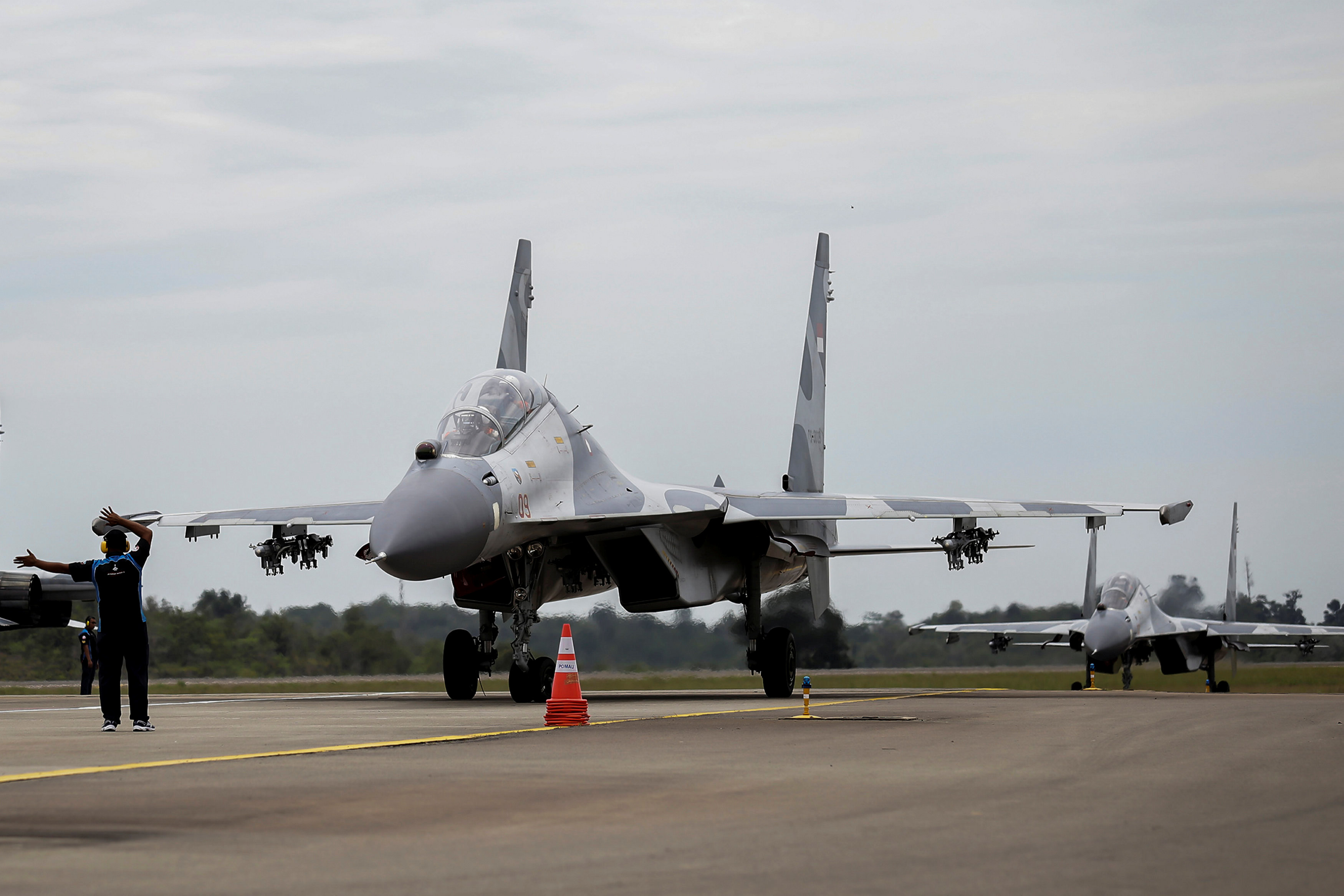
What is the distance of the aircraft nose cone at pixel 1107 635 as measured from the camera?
39750mm

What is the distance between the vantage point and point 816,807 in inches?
268

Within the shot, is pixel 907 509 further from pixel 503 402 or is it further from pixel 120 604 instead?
pixel 120 604

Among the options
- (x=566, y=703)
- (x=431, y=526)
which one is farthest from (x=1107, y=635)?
(x=566, y=703)

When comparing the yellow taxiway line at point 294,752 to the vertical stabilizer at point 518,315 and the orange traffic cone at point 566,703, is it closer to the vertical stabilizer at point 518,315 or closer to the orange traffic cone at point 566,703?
the orange traffic cone at point 566,703

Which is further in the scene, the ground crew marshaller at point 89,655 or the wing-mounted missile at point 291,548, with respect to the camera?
the ground crew marshaller at point 89,655

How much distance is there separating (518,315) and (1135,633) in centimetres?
2386

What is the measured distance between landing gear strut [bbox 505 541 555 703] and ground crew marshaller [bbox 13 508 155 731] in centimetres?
654

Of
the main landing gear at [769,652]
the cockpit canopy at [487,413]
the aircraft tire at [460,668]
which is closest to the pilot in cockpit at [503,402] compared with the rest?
the cockpit canopy at [487,413]

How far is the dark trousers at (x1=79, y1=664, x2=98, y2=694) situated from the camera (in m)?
27.8

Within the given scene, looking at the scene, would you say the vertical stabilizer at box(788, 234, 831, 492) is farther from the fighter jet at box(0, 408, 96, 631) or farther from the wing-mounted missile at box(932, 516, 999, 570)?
the fighter jet at box(0, 408, 96, 631)

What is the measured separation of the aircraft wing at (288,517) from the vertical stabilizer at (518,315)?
3.47 meters

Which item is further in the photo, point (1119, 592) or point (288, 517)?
point (1119, 592)

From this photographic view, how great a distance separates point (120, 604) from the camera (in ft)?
39.8

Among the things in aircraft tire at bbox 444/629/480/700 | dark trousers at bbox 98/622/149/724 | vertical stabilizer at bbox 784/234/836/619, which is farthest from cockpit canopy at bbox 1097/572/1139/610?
dark trousers at bbox 98/622/149/724
